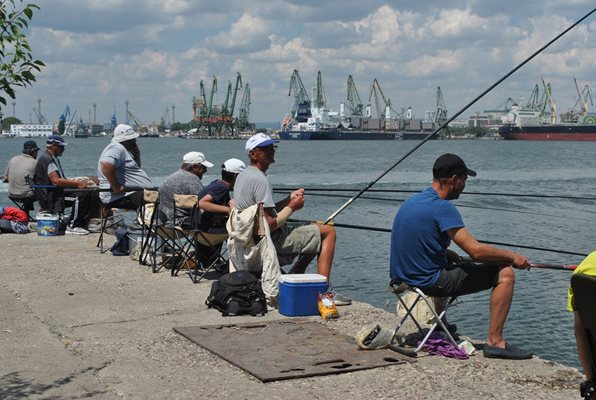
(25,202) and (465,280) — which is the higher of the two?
(465,280)

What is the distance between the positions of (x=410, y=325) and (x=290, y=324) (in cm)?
80

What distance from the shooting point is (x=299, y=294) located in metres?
6.31

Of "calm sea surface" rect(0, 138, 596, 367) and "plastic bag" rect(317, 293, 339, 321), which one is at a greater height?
"plastic bag" rect(317, 293, 339, 321)

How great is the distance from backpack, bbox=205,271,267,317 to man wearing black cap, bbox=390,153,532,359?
57.9 inches

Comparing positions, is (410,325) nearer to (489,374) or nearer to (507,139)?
(489,374)

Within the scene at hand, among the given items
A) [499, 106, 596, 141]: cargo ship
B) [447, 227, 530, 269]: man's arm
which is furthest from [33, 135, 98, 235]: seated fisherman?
[499, 106, 596, 141]: cargo ship

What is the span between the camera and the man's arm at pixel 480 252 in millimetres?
5035

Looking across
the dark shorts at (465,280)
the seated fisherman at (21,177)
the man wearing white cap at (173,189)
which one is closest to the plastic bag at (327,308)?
the dark shorts at (465,280)

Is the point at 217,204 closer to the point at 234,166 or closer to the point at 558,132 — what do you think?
the point at 234,166

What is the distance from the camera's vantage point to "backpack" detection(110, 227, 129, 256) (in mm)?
9352

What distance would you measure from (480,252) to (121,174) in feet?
18.9

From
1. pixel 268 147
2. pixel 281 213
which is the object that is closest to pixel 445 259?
pixel 281 213

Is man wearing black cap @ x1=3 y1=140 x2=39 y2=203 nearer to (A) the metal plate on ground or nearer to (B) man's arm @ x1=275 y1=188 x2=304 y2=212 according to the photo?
(B) man's arm @ x1=275 y1=188 x2=304 y2=212

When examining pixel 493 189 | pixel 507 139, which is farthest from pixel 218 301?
pixel 507 139
